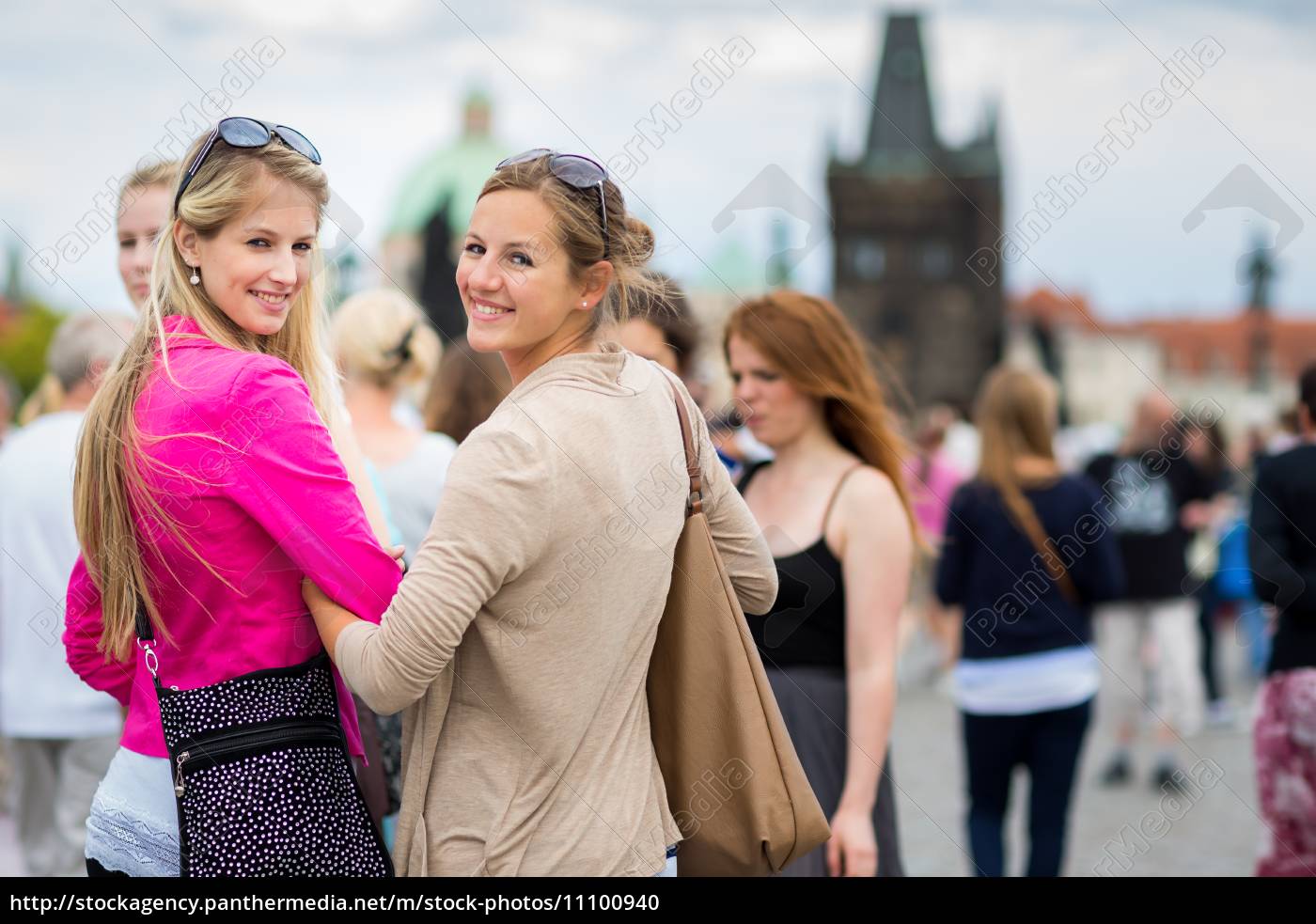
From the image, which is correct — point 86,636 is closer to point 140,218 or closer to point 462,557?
point 462,557

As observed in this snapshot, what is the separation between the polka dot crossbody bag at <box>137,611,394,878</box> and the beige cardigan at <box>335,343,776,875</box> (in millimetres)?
118

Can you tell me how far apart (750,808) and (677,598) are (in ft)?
1.12

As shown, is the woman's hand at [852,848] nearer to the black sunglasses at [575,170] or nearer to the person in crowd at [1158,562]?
the black sunglasses at [575,170]

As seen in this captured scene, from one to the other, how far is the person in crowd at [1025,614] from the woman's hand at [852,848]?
54.2 inches

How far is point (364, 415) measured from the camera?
3969 millimetres

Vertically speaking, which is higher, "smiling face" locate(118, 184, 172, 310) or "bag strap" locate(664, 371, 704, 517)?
"smiling face" locate(118, 184, 172, 310)

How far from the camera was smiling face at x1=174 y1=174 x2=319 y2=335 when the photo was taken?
6.56 feet

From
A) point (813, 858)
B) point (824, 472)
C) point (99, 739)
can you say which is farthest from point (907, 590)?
point (99, 739)

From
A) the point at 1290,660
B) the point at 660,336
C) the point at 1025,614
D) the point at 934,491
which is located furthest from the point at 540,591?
the point at 934,491

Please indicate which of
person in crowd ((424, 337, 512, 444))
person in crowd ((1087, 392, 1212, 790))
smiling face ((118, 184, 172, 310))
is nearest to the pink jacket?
smiling face ((118, 184, 172, 310))

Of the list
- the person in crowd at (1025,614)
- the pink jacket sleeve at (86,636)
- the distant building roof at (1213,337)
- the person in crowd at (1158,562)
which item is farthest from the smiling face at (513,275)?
the distant building roof at (1213,337)

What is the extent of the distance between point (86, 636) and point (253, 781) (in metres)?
0.49

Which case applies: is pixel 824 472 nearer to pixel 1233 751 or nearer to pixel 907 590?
pixel 907 590

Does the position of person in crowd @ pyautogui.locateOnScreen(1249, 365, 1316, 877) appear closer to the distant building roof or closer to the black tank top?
the black tank top
